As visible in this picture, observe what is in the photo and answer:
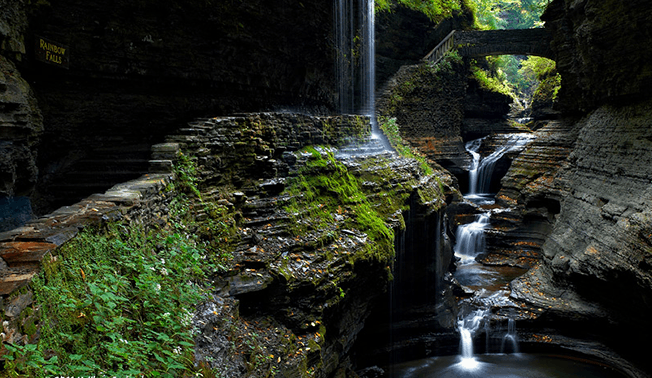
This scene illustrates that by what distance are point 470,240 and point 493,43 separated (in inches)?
567

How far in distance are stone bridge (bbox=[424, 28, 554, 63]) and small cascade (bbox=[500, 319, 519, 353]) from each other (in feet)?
59.3

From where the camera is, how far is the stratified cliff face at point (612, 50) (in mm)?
9375

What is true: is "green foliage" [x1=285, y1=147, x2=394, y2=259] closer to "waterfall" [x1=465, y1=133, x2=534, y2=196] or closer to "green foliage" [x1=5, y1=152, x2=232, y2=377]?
"green foliage" [x1=5, y1=152, x2=232, y2=377]

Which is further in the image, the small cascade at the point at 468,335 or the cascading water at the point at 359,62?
the cascading water at the point at 359,62

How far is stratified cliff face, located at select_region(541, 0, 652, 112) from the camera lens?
9.38 meters

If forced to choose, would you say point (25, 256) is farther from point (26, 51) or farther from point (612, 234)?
point (612, 234)

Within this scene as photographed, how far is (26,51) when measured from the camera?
6.07m

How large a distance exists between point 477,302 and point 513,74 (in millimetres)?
39778

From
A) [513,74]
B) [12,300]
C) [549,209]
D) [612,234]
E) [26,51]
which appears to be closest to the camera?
[12,300]

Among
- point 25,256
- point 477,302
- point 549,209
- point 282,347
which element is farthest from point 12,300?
point 549,209

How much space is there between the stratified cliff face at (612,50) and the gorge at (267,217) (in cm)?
6

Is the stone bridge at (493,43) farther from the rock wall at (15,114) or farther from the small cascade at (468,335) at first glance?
the rock wall at (15,114)

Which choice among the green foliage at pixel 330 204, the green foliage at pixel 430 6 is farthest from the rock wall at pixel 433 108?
the green foliage at pixel 330 204

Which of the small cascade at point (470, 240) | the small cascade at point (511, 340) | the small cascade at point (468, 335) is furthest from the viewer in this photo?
the small cascade at point (470, 240)
